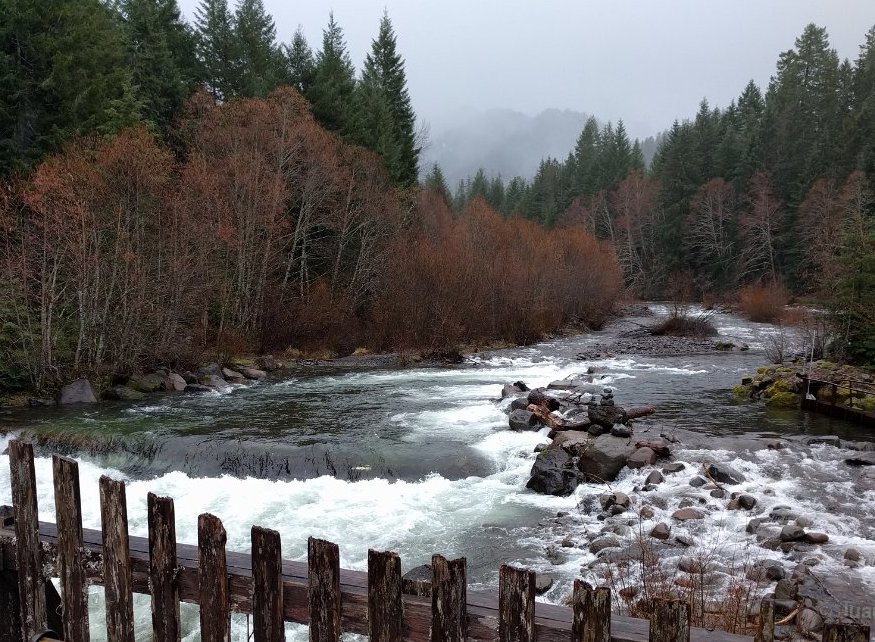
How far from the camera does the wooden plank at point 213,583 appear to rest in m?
2.52

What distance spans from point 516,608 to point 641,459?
9243 mm

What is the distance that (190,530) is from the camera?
8172 mm

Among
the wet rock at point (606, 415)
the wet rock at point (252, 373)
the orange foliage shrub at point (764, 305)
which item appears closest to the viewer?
the wet rock at point (606, 415)

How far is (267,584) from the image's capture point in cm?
248

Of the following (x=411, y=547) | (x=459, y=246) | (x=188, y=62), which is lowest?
(x=411, y=547)

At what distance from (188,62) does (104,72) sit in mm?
13026

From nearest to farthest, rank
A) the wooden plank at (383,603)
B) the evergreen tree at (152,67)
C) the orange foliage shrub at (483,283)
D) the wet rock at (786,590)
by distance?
the wooden plank at (383,603)
the wet rock at (786,590)
the orange foliage shrub at (483,283)
the evergreen tree at (152,67)

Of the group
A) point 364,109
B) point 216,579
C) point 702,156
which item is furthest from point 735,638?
point 702,156

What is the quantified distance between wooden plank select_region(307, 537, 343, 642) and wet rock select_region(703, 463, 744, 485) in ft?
29.9

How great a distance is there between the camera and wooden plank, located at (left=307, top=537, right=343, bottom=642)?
237cm

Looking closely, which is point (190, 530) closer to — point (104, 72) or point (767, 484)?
point (767, 484)

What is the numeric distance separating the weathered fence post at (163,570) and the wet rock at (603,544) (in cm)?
588

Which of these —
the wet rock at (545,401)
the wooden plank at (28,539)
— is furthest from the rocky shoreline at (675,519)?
the wooden plank at (28,539)

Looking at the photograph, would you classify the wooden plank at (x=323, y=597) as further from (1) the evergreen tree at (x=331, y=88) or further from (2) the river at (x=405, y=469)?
(1) the evergreen tree at (x=331, y=88)
